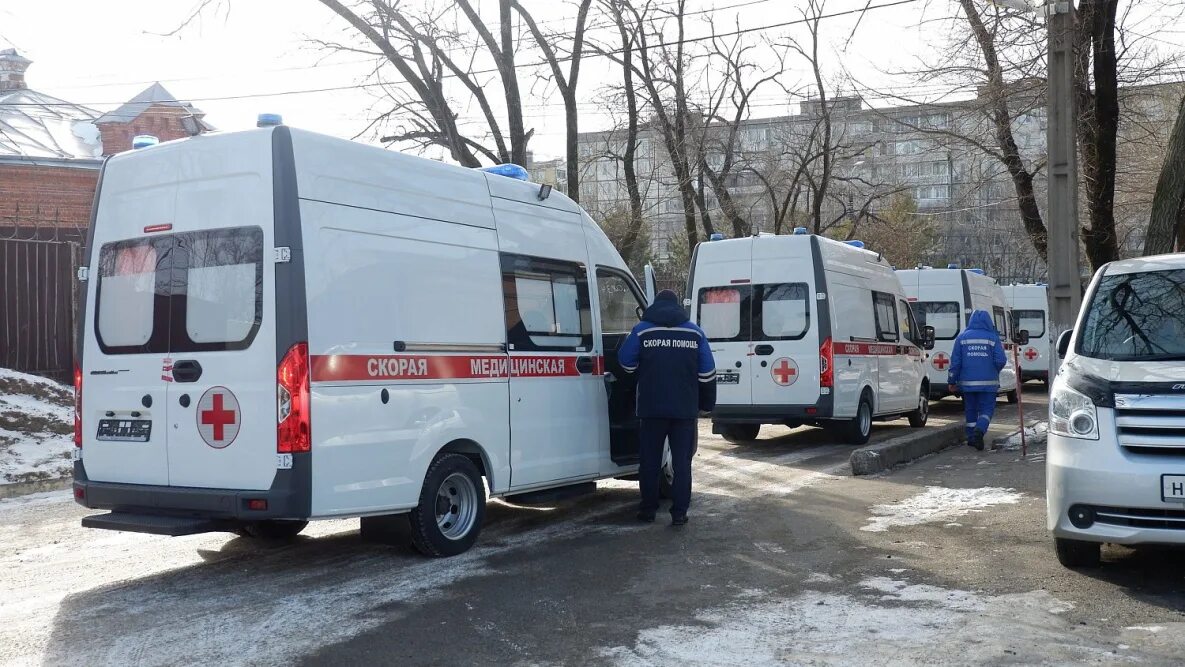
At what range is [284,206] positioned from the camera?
20.5ft

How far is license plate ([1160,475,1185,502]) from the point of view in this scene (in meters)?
5.82

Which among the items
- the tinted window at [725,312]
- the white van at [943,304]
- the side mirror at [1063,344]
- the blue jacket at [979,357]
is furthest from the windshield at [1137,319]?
the white van at [943,304]

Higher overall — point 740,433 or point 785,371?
point 785,371

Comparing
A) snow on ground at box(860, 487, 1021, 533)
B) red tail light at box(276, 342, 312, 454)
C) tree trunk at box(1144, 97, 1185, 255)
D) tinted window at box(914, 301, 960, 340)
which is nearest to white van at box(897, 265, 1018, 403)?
tinted window at box(914, 301, 960, 340)

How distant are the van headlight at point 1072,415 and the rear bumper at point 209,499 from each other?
14.4 feet

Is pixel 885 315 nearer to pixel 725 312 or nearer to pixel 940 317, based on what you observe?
pixel 725 312

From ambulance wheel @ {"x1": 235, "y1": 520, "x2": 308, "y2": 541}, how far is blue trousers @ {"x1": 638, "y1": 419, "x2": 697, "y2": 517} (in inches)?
105

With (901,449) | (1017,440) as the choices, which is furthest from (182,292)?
(1017,440)

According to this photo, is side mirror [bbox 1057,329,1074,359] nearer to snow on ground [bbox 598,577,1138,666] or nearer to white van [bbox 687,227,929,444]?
snow on ground [bbox 598,577,1138,666]

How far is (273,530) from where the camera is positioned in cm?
796

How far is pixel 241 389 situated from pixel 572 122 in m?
17.4

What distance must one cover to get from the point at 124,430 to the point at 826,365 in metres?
8.98

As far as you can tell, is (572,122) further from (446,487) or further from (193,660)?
(193,660)

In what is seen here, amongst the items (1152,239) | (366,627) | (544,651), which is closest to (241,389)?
(366,627)
